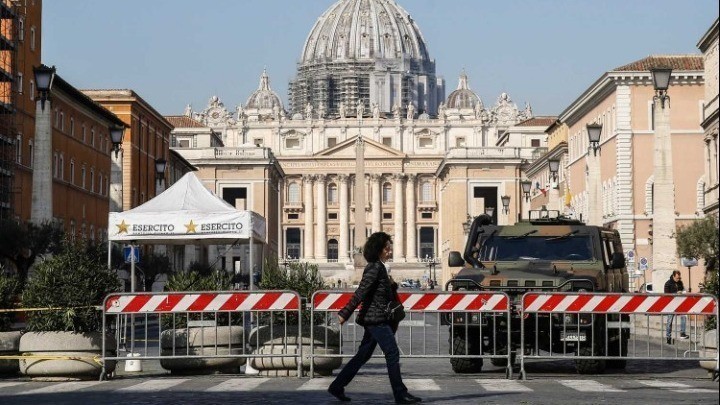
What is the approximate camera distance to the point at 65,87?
2591 inches

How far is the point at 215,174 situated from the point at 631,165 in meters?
80.5

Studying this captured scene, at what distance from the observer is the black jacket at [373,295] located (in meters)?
15.6

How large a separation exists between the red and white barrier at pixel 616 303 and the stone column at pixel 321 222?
16745 centimetres

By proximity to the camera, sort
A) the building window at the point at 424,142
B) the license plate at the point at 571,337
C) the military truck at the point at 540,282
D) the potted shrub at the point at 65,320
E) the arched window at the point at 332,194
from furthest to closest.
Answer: the building window at the point at 424,142
the arched window at the point at 332,194
the military truck at the point at 540,282
the license plate at the point at 571,337
the potted shrub at the point at 65,320

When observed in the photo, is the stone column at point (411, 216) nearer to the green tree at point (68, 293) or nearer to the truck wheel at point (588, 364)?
the truck wheel at point (588, 364)

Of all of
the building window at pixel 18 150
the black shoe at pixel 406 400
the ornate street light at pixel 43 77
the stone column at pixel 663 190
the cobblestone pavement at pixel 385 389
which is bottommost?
the cobblestone pavement at pixel 385 389

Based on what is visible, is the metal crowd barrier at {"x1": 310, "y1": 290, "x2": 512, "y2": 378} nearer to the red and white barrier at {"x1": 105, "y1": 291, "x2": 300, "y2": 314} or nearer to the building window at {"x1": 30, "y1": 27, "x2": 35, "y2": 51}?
the red and white barrier at {"x1": 105, "y1": 291, "x2": 300, "y2": 314}

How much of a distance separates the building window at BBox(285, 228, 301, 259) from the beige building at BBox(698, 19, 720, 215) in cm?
12888

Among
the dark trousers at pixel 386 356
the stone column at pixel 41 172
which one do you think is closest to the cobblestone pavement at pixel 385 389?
the dark trousers at pixel 386 356

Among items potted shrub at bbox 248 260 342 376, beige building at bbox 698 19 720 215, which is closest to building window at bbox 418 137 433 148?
beige building at bbox 698 19 720 215

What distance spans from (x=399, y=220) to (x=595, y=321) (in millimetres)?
167289

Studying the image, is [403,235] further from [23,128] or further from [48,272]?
[48,272]

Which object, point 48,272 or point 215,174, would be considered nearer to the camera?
point 48,272

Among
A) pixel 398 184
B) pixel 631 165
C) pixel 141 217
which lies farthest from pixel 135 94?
pixel 398 184
